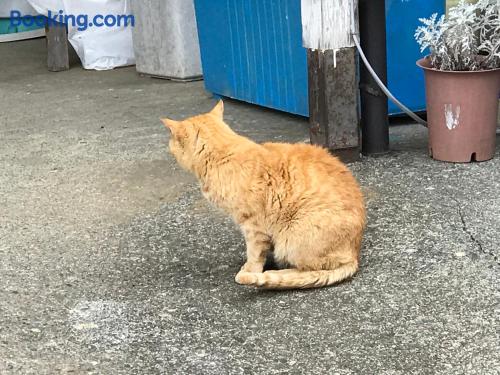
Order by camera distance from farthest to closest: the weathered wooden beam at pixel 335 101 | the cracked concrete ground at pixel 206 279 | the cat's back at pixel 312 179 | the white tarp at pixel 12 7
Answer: the white tarp at pixel 12 7, the weathered wooden beam at pixel 335 101, the cat's back at pixel 312 179, the cracked concrete ground at pixel 206 279

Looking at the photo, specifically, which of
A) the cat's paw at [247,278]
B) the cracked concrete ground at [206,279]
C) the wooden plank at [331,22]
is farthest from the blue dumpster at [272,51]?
the cat's paw at [247,278]

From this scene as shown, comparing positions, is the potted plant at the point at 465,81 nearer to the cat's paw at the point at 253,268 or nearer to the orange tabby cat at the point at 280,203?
the orange tabby cat at the point at 280,203

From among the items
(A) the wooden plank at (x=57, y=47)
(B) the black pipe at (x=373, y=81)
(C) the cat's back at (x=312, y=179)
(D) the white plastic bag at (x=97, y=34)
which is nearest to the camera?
(C) the cat's back at (x=312, y=179)

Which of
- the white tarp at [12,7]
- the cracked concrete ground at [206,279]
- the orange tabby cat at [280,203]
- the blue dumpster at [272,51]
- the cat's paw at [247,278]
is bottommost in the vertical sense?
the cracked concrete ground at [206,279]

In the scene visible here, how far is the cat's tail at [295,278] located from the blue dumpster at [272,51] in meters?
2.41

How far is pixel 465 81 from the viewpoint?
459 centimetres

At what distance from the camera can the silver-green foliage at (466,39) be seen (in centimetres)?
462

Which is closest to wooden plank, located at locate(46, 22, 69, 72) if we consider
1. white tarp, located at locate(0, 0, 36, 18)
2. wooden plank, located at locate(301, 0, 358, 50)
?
white tarp, located at locate(0, 0, 36, 18)

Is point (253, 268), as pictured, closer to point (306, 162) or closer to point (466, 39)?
point (306, 162)

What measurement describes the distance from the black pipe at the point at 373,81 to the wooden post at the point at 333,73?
17cm

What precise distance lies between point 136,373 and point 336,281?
0.99m

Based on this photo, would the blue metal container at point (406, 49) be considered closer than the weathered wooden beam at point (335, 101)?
No

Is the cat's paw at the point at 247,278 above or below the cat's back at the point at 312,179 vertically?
below

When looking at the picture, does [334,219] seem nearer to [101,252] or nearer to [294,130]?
[101,252]
